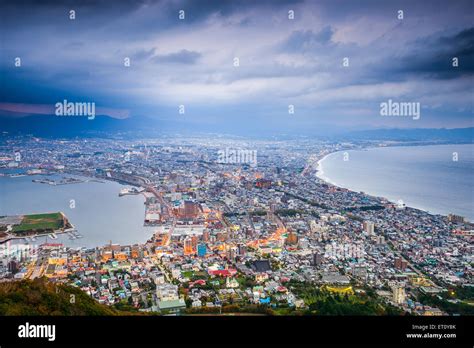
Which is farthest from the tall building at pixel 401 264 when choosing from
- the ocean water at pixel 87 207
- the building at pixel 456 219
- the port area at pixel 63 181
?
the port area at pixel 63 181

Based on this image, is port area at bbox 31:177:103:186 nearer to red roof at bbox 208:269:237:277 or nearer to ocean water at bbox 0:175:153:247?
ocean water at bbox 0:175:153:247

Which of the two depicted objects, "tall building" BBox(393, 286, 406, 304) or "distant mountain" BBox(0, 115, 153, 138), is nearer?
"tall building" BBox(393, 286, 406, 304)

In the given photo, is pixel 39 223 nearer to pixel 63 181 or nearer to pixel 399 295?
pixel 63 181

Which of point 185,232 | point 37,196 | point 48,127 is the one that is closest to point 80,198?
point 37,196

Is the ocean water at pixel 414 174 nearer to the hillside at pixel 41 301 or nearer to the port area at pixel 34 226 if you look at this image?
the port area at pixel 34 226

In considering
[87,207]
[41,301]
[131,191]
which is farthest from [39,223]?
[41,301]

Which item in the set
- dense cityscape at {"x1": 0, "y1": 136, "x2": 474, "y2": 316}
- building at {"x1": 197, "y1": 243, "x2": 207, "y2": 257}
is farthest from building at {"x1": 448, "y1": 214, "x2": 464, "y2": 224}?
building at {"x1": 197, "y1": 243, "x2": 207, "y2": 257}
